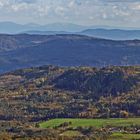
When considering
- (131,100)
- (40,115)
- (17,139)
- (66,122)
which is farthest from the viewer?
(131,100)

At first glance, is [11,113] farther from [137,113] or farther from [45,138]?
[45,138]

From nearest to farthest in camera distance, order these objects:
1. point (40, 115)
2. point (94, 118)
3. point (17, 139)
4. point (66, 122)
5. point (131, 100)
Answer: point (17, 139)
point (66, 122)
point (94, 118)
point (40, 115)
point (131, 100)

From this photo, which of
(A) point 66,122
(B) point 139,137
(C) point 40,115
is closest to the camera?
(B) point 139,137

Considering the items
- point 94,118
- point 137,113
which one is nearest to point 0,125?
point 94,118

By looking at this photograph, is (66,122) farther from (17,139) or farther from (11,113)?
(17,139)

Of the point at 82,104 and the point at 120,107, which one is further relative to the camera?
the point at 82,104

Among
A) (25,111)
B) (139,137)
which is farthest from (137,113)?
(139,137)
